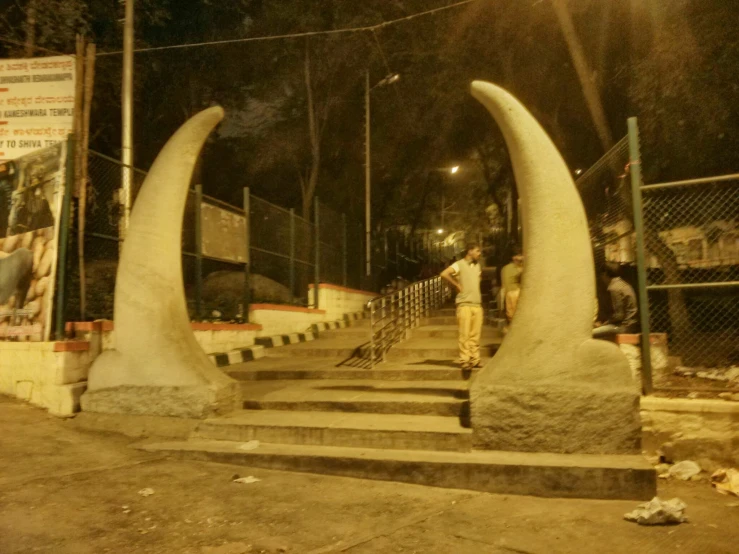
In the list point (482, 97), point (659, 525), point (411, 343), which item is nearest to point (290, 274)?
point (411, 343)

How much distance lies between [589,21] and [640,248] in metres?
7.73

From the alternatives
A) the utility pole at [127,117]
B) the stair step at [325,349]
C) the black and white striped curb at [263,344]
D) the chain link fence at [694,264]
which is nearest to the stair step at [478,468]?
the chain link fence at [694,264]

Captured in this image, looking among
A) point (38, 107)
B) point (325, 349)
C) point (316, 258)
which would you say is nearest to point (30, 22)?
point (38, 107)

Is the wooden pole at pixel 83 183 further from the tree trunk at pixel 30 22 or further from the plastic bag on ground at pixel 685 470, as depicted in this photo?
the plastic bag on ground at pixel 685 470

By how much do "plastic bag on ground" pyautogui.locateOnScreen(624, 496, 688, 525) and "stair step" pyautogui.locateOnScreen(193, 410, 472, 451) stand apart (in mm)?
1512

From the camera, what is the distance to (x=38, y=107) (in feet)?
26.5

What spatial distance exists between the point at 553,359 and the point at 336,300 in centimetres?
869

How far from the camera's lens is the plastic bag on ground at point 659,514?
4.36 m

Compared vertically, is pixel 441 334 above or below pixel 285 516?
above

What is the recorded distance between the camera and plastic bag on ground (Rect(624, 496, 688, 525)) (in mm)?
4359

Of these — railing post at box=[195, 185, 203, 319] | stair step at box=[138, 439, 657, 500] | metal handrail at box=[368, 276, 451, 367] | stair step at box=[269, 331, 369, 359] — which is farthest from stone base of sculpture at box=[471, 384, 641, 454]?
railing post at box=[195, 185, 203, 319]

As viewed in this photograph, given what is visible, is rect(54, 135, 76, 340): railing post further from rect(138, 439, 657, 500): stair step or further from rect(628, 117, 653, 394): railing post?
rect(628, 117, 653, 394): railing post

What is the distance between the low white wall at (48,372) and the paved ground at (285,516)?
40.3 inches

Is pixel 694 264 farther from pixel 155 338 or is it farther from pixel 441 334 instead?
pixel 155 338
